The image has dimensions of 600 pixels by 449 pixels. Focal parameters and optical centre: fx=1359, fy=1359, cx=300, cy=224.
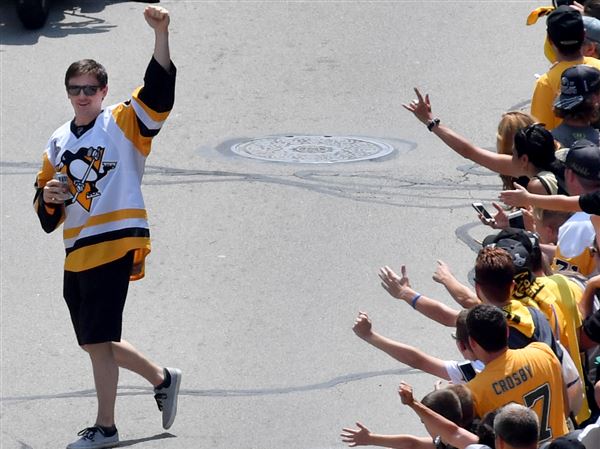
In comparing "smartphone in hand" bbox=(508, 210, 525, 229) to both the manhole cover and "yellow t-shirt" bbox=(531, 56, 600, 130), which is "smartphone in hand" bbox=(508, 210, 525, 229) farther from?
the manhole cover

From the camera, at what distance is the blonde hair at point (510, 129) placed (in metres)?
7.96

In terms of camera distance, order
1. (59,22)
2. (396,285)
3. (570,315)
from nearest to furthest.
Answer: (570,315) < (396,285) < (59,22)

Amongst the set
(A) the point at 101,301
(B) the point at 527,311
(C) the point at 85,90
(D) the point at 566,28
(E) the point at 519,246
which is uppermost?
(D) the point at 566,28

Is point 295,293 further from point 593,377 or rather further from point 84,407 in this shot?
point 593,377

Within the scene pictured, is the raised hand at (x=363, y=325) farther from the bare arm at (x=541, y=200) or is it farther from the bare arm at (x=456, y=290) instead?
the bare arm at (x=541, y=200)

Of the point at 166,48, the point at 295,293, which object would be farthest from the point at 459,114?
the point at 166,48

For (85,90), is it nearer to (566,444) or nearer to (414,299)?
(414,299)

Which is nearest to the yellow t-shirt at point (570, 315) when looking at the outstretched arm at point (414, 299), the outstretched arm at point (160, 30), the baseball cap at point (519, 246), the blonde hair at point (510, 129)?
the baseball cap at point (519, 246)

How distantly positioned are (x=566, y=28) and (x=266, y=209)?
10.5ft

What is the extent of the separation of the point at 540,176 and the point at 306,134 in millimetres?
5559

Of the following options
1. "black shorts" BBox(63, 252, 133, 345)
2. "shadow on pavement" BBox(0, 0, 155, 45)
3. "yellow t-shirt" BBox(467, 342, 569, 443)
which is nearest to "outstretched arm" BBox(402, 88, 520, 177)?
"black shorts" BBox(63, 252, 133, 345)

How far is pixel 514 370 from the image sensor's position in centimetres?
571

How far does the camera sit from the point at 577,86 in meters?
8.06

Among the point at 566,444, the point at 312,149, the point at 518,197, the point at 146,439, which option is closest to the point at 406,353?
the point at 518,197
